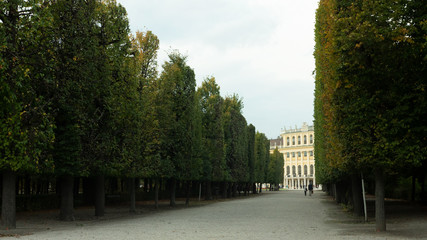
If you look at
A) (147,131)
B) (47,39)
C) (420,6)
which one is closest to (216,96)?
(147,131)

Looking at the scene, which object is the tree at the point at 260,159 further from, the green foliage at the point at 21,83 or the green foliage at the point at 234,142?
the green foliage at the point at 21,83

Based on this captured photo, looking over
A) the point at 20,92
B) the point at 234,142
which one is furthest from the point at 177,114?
the point at 234,142

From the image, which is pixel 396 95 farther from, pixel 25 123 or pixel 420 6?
pixel 25 123

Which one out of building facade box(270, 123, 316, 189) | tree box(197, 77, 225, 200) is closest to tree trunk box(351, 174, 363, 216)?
tree box(197, 77, 225, 200)

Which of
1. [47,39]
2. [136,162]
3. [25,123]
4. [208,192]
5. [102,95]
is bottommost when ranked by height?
[208,192]

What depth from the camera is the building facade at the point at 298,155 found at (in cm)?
15096

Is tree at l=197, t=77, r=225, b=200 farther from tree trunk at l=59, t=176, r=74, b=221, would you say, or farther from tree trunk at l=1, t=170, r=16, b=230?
tree trunk at l=1, t=170, r=16, b=230

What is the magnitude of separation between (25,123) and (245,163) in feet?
148

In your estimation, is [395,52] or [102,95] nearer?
[395,52]

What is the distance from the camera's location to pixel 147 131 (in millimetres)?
28062

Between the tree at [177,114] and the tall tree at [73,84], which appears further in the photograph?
the tree at [177,114]

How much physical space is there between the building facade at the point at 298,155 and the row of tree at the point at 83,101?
122321 mm

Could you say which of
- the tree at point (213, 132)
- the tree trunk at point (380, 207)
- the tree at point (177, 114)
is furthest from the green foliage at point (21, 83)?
the tree at point (213, 132)

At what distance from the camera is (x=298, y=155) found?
15538cm
